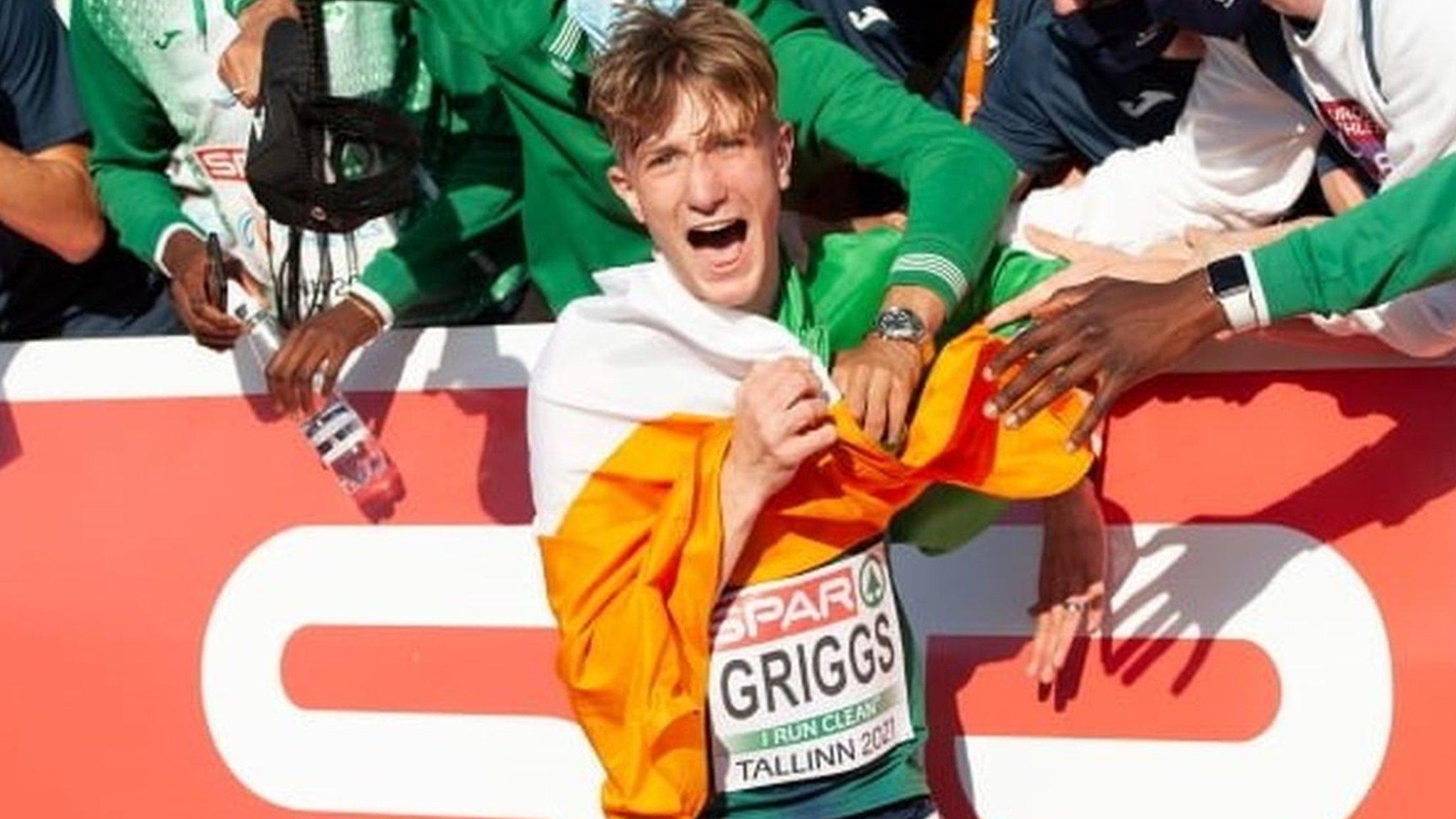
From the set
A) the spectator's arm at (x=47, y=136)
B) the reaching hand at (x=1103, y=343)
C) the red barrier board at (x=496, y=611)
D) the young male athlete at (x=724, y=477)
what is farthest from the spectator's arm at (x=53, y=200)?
the reaching hand at (x=1103, y=343)

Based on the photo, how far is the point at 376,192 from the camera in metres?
3.05

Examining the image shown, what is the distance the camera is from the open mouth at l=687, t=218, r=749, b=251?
8.70ft

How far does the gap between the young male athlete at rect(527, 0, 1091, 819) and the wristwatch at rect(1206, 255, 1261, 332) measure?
22 cm

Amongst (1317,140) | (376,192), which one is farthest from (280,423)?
(1317,140)

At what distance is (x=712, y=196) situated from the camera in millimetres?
2611

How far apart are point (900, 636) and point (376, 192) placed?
33.2 inches

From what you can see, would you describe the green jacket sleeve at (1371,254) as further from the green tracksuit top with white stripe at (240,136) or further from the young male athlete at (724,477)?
the green tracksuit top with white stripe at (240,136)

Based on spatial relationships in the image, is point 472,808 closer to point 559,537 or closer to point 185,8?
point 559,537

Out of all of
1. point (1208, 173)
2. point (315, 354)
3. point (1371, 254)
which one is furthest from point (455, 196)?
point (1371, 254)

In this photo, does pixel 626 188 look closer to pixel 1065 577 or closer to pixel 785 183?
pixel 785 183

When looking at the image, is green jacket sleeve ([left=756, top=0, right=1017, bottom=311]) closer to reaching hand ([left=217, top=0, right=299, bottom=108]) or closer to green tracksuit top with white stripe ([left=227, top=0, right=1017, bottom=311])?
green tracksuit top with white stripe ([left=227, top=0, right=1017, bottom=311])

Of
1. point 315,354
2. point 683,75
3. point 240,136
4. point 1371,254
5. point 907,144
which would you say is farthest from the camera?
point 240,136

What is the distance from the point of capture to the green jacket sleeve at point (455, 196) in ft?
11.2

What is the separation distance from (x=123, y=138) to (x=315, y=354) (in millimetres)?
627
